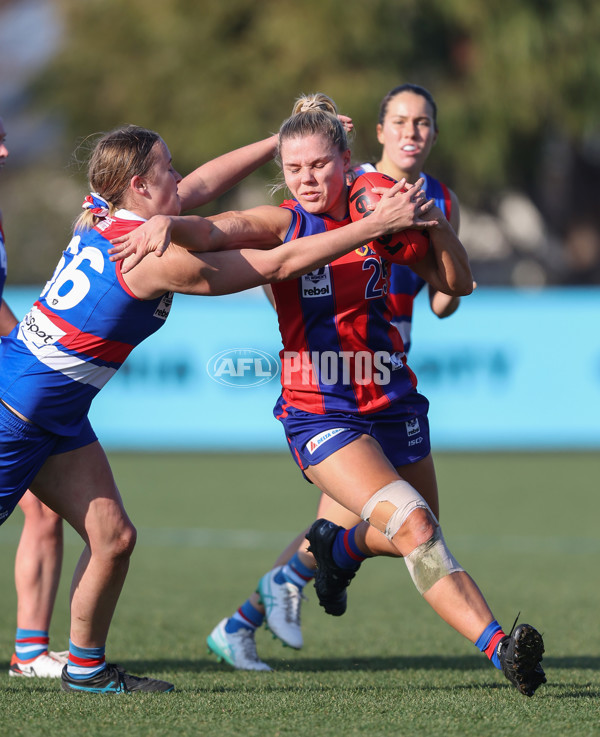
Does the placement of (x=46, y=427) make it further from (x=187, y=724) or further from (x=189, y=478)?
(x=189, y=478)

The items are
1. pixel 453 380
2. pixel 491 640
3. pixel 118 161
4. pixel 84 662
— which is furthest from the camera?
pixel 453 380

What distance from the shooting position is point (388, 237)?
4.06 meters

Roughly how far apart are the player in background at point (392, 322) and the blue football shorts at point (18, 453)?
1.43 meters

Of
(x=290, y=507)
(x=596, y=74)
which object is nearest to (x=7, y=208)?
(x=596, y=74)

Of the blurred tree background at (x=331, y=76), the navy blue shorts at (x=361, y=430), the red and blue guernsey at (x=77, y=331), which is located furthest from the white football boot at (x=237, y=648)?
the blurred tree background at (x=331, y=76)

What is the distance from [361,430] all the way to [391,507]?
1.30ft

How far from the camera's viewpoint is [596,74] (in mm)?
19953

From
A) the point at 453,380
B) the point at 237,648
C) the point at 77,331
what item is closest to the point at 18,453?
the point at 77,331

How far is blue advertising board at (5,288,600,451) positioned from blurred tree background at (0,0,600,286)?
5.56 meters

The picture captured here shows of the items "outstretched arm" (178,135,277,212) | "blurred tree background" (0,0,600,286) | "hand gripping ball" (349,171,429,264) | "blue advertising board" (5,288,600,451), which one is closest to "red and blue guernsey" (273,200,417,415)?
"hand gripping ball" (349,171,429,264)

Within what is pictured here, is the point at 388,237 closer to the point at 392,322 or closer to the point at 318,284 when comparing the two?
the point at 318,284

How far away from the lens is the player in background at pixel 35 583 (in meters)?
4.91

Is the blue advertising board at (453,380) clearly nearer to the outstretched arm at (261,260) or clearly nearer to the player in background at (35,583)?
the player in background at (35,583)

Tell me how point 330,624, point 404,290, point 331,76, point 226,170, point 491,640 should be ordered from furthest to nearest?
point 331,76 → point 330,624 → point 404,290 → point 226,170 → point 491,640
